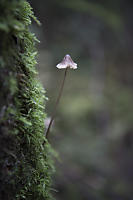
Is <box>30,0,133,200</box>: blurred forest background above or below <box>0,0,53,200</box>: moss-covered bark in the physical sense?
above

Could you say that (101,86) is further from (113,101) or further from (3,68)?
(3,68)

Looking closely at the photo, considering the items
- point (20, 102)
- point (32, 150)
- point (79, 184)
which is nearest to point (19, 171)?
point (32, 150)

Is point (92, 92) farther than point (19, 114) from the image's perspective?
Yes

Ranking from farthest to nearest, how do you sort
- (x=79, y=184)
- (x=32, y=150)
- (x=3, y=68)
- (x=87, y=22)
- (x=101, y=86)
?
(x=101, y=86) < (x=87, y=22) < (x=79, y=184) < (x=32, y=150) < (x=3, y=68)

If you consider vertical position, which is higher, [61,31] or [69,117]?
[61,31]

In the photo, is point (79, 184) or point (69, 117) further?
point (69, 117)
